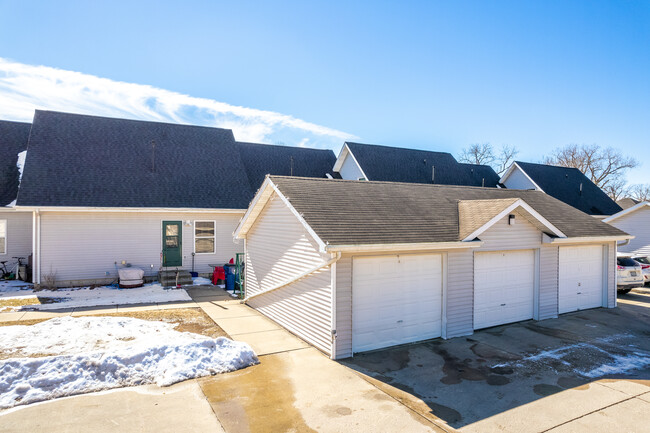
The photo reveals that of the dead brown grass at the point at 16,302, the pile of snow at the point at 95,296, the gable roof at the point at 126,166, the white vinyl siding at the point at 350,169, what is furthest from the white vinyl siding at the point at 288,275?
the white vinyl siding at the point at 350,169

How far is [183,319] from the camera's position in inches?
424

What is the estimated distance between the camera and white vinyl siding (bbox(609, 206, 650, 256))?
19.9 m

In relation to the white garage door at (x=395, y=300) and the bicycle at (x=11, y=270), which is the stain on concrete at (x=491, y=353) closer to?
the white garage door at (x=395, y=300)

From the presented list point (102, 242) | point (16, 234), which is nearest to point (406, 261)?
point (102, 242)

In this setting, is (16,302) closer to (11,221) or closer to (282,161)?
(11,221)

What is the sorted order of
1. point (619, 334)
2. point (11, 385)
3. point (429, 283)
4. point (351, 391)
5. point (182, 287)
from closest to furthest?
point (11, 385) → point (351, 391) → point (429, 283) → point (619, 334) → point (182, 287)

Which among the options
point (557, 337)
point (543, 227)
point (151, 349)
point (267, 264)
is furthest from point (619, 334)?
point (151, 349)

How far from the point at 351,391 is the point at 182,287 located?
10473mm

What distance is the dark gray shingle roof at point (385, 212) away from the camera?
8.70 metres

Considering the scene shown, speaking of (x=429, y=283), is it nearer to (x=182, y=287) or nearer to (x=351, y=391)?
(x=351, y=391)

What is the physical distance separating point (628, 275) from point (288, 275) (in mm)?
13908

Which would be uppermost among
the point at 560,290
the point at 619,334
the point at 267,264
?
the point at 267,264

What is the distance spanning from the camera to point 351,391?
22.0 feet

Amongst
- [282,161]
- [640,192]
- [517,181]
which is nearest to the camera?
[282,161]
